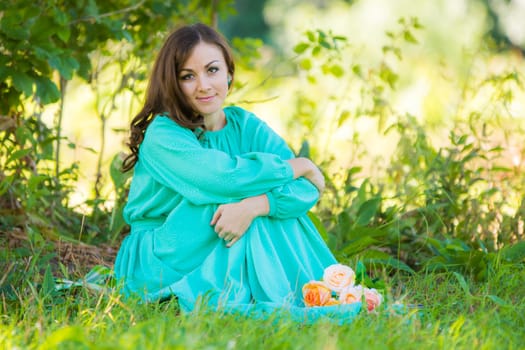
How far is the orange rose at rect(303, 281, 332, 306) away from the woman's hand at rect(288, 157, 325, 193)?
0.45 metres

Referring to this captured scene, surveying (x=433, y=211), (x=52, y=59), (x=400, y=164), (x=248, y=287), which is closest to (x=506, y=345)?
(x=248, y=287)

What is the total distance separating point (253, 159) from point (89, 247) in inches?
40.7

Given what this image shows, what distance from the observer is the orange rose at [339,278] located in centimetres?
253

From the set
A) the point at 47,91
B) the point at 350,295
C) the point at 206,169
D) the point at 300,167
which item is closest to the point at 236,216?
the point at 206,169

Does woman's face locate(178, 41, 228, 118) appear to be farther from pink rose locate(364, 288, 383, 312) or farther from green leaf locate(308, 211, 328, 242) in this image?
pink rose locate(364, 288, 383, 312)

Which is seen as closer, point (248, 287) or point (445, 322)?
point (445, 322)

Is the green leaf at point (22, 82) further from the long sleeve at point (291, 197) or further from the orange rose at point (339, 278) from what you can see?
the orange rose at point (339, 278)

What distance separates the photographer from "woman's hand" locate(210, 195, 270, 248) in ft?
8.66

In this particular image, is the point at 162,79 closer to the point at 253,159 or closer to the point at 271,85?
the point at 253,159

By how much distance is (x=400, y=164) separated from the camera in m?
3.91

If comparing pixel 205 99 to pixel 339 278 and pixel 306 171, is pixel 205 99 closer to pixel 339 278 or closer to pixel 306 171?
pixel 306 171

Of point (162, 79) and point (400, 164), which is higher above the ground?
point (162, 79)

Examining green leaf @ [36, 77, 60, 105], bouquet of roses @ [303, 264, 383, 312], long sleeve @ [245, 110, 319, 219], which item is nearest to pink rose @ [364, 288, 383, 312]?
bouquet of roses @ [303, 264, 383, 312]

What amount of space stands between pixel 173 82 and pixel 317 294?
0.94 meters
